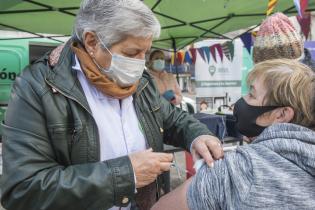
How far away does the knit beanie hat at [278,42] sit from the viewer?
193 cm

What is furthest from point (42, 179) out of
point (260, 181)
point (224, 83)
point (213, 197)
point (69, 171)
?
point (224, 83)

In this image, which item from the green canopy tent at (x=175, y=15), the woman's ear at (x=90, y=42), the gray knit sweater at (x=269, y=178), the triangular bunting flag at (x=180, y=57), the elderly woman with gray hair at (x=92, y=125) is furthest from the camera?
the triangular bunting flag at (x=180, y=57)

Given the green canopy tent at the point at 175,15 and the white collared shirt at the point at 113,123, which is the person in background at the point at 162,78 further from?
the white collared shirt at the point at 113,123

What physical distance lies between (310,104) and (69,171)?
77cm

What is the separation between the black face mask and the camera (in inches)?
45.4

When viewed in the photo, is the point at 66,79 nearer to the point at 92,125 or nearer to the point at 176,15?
the point at 92,125

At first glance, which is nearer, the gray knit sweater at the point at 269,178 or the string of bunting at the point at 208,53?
the gray knit sweater at the point at 269,178

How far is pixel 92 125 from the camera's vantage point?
3.85ft

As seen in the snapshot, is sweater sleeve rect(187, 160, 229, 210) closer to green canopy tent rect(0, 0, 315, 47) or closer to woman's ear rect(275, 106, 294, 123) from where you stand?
woman's ear rect(275, 106, 294, 123)

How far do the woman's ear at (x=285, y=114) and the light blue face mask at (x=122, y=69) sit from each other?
1.99ft

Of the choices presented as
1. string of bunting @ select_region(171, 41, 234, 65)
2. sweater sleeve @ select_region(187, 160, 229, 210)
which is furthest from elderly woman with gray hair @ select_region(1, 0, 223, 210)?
string of bunting @ select_region(171, 41, 234, 65)

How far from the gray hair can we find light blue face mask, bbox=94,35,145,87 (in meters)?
0.06

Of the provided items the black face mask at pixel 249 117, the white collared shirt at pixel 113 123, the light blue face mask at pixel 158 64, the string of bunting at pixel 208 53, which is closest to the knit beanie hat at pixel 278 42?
the black face mask at pixel 249 117

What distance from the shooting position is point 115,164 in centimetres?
104
